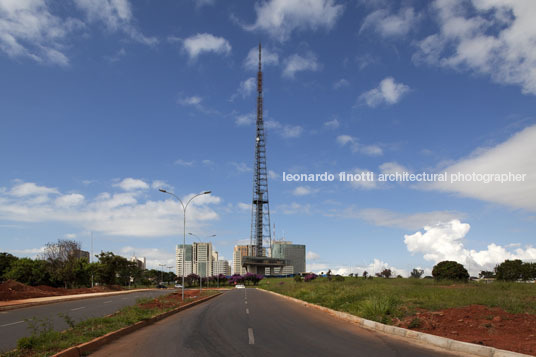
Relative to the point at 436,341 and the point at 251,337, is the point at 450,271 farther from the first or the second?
the point at 251,337

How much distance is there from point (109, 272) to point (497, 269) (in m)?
67.4

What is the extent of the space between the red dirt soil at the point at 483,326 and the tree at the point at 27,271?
5592 cm

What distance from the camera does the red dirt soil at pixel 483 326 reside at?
955 centimetres

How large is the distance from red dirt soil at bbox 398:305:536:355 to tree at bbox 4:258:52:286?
5592cm

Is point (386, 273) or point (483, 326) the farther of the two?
point (386, 273)

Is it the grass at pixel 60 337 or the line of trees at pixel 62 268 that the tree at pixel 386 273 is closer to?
the line of trees at pixel 62 268

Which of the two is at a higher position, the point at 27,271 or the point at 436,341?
the point at 436,341

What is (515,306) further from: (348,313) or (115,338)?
(115,338)

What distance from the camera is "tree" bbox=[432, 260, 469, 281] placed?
1751 inches

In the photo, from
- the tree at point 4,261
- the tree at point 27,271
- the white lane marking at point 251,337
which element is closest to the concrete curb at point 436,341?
the white lane marking at point 251,337

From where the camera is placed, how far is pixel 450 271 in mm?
45000

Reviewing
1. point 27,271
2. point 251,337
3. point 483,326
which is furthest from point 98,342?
point 27,271

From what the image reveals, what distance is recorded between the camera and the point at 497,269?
61875 millimetres

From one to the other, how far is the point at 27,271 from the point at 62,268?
605cm
